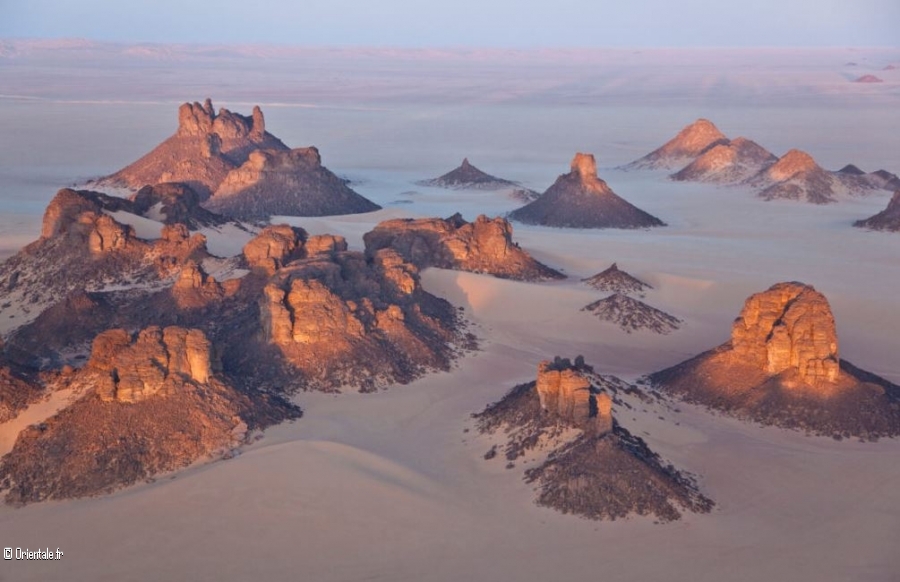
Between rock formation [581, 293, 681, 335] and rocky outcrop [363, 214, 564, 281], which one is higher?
rocky outcrop [363, 214, 564, 281]


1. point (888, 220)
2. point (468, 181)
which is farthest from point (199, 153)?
point (888, 220)

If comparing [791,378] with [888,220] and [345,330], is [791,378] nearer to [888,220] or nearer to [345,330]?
[345,330]

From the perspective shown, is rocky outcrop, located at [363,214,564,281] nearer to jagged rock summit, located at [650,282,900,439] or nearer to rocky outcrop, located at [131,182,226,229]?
rocky outcrop, located at [131,182,226,229]

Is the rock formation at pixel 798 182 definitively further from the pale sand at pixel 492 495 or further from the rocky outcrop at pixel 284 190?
the rocky outcrop at pixel 284 190

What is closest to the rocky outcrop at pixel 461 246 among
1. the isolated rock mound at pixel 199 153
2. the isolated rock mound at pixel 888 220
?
the isolated rock mound at pixel 888 220

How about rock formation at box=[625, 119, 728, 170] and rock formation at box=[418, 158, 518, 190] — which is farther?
rock formation at box=[625, 119, 728, 170]

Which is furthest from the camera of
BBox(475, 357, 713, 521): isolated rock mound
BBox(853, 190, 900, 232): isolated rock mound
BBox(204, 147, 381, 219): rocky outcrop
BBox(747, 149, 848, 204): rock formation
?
BBox(747, 149, 848, 204): rock formation

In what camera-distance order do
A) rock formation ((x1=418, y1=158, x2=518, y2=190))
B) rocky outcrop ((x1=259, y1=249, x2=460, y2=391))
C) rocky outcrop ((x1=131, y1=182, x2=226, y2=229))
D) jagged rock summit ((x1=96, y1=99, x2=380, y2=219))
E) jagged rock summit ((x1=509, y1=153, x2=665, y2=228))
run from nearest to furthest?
rocky outcrop ((x1=259, y1=249, x2=460, y2=391)) < rocky outcrop ((x1=131, y1=182, x2=226, y2=229)) < jagged rock summit ((x1=509, y1=153, x2=665, y2=228)) < jagged rock summit ((x1=96, y1=99, x2=380, y2=219)) < rock formation ((x1=418, y1=158, x2=518, y2=190))

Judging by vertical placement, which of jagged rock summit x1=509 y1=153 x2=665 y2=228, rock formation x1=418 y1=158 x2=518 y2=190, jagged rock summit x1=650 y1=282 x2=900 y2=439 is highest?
jagged rock summit x1=650 y1=282 x2=900 y2=439

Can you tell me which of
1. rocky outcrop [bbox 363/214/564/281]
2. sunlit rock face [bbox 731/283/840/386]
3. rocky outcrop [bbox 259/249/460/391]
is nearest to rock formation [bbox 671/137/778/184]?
rocky outcrop [bbox 363/214/564/281]
